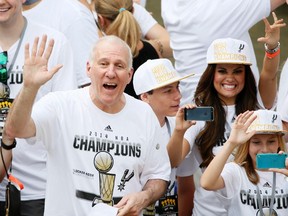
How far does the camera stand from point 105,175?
5.13m

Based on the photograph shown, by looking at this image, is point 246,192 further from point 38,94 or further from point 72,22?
point 72,22

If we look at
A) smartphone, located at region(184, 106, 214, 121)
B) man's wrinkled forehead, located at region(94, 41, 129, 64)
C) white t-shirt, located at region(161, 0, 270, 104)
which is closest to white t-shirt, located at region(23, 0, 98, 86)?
white t-shirt, located at region(161, 0, 270, 104)

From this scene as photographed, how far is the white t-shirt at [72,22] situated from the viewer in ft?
21.5

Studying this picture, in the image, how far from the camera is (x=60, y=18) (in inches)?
259

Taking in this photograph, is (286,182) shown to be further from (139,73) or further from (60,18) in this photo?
(60,18)

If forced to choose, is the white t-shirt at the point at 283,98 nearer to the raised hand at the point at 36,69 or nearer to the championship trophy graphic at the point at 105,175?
the championship trophy graphic at the point at 105,175

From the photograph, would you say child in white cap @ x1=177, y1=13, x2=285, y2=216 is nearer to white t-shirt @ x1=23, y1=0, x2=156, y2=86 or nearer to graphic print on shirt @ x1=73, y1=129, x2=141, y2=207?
white t-shirt @ x1=23, y1=0, x2=156, y2=86

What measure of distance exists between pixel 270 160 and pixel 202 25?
1717 mm

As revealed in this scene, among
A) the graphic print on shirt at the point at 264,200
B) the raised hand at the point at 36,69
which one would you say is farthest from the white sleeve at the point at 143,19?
the raised hand at the point at 36,69

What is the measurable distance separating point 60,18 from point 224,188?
177 cm

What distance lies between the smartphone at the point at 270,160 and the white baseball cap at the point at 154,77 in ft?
3.40

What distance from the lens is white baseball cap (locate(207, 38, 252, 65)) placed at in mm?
6293

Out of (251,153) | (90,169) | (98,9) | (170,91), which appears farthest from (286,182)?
(98,9)

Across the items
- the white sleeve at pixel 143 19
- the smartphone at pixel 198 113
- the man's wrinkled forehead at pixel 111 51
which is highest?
the white sleeve at pixel 143 19
